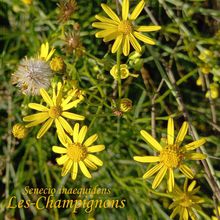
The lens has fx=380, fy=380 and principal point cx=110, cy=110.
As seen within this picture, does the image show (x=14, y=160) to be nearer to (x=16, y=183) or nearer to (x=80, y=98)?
(x=16, y=183)

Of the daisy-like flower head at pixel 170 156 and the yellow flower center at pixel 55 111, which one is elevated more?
the yellow flower center at pixel 55 111

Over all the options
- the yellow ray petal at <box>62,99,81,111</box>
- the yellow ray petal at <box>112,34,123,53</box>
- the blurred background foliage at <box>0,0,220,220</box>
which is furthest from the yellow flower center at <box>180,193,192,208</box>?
the yellow ray petal at <box>112,34,123,53</box>

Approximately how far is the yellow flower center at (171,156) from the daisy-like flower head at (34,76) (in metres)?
0.55

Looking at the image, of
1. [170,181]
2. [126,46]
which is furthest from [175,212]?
[126,46]

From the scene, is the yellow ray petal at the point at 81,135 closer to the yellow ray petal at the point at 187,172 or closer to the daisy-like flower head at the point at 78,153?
the daisy-like flower head at the point at 78,153

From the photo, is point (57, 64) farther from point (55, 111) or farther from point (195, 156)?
point (195, 156)

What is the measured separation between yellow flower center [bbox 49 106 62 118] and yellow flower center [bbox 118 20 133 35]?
0.40 m

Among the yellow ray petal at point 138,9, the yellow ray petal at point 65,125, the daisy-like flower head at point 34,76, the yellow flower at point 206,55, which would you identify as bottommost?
the yellow ray petal at point 65,125

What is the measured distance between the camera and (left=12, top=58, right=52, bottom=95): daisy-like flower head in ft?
5.03

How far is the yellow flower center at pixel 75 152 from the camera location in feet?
5.12

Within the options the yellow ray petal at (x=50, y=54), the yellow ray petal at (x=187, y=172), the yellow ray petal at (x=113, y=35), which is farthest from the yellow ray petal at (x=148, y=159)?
the yellow ray petal at (x=50, y=54)

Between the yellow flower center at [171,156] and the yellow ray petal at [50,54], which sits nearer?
the yellow flower center at [171,156]

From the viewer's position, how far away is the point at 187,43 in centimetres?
192

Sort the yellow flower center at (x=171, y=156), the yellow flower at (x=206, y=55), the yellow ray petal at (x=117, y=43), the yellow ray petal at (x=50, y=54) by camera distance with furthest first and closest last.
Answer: the yellow flower at (x=206, y=55) → the yellow ray petal at (x=50, y=54) → the yellow flower center at (x=171, y=156) → the yellow ray petal at (x=117, y=43)
